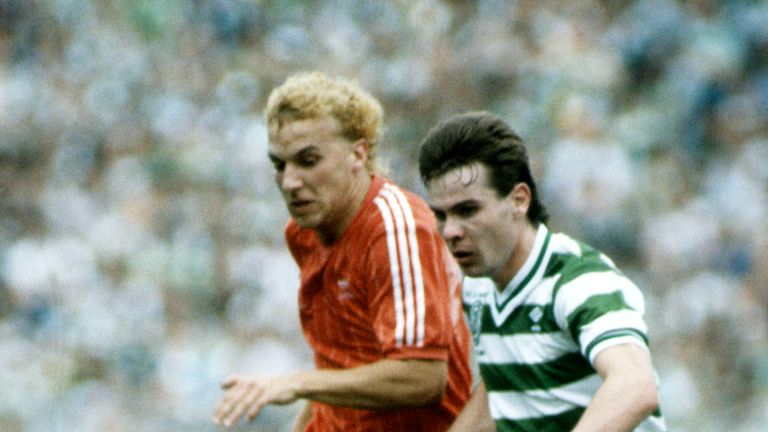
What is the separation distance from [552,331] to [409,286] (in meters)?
0.55

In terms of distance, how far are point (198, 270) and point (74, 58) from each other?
1.91 metres

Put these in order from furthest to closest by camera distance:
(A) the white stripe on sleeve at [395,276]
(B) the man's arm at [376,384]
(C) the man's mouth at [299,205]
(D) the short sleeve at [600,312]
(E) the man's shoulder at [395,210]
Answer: (C) the man's mouth at [299,205] < (E) the man's shoulder at [395,210] < (A) the white stripe on sleeve at [395,276] < (B) the man's arm at [376,384] < (D) the short sleeve at [600,312]

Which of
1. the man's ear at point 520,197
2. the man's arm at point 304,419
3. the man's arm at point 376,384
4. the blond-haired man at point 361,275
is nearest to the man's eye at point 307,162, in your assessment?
the blond-haired man at point 361,275

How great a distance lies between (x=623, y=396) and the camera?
9.50ft

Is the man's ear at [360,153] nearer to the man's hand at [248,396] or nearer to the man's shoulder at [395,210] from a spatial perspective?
the man's shoulder at [395,210]

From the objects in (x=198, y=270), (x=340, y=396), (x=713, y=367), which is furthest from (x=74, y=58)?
(x=340, y=396)

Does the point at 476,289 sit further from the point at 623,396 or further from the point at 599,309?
the point at 623,396

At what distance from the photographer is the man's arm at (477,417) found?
3812mm

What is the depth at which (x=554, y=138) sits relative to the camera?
763 cm

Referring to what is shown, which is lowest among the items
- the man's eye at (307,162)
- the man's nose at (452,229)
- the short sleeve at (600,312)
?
the short sleeve at (600,312)

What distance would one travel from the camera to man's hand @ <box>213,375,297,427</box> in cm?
328

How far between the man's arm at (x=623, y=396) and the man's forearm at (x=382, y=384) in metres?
0.87

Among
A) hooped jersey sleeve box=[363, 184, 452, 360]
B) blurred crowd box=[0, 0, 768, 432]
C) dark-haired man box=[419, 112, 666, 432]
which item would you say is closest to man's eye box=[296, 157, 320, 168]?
hooped jersey sleeve box=[363, 184, 452, 360]

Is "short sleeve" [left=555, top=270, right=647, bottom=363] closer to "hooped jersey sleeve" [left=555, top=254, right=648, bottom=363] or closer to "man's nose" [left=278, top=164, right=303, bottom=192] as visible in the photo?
"hooped jersey sleeve" [left=555, top=254, right=648, bottom=363]
